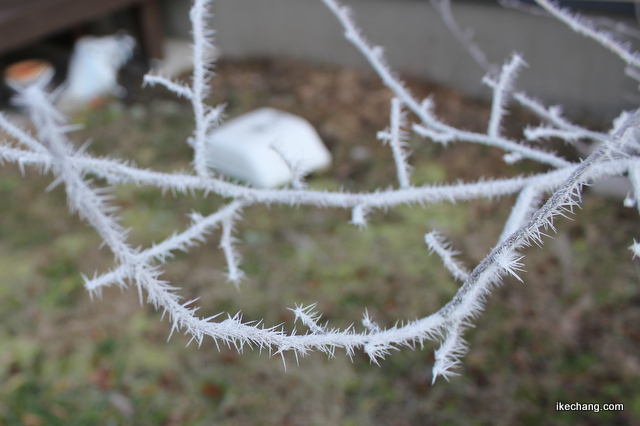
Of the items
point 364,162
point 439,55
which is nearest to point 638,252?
point 364,162

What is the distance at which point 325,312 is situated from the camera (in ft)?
11.4

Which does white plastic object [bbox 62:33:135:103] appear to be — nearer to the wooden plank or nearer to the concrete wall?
the wooden plank

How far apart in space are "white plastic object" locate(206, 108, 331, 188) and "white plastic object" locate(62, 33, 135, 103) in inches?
85.6

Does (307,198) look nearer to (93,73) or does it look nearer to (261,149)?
(261,149)

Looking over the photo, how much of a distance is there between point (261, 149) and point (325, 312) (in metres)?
1.85

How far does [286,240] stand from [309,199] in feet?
10.4

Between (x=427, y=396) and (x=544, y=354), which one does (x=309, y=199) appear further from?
(x=544, y=354)

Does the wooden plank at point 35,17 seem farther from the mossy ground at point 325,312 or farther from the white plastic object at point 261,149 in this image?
the white plastic object at point 261,149

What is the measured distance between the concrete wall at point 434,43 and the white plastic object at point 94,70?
5.26 ft

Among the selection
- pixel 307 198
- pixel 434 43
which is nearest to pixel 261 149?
pixel 434 43

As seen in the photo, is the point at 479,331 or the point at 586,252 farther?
the point at 586,252

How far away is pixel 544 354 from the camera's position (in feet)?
10.4

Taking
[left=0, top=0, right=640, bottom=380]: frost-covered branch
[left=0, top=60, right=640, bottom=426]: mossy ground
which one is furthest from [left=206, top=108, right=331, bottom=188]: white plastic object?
[left=0, top=0, right=640, bottom=380]: frost-covered branch

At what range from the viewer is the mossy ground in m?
2.94
